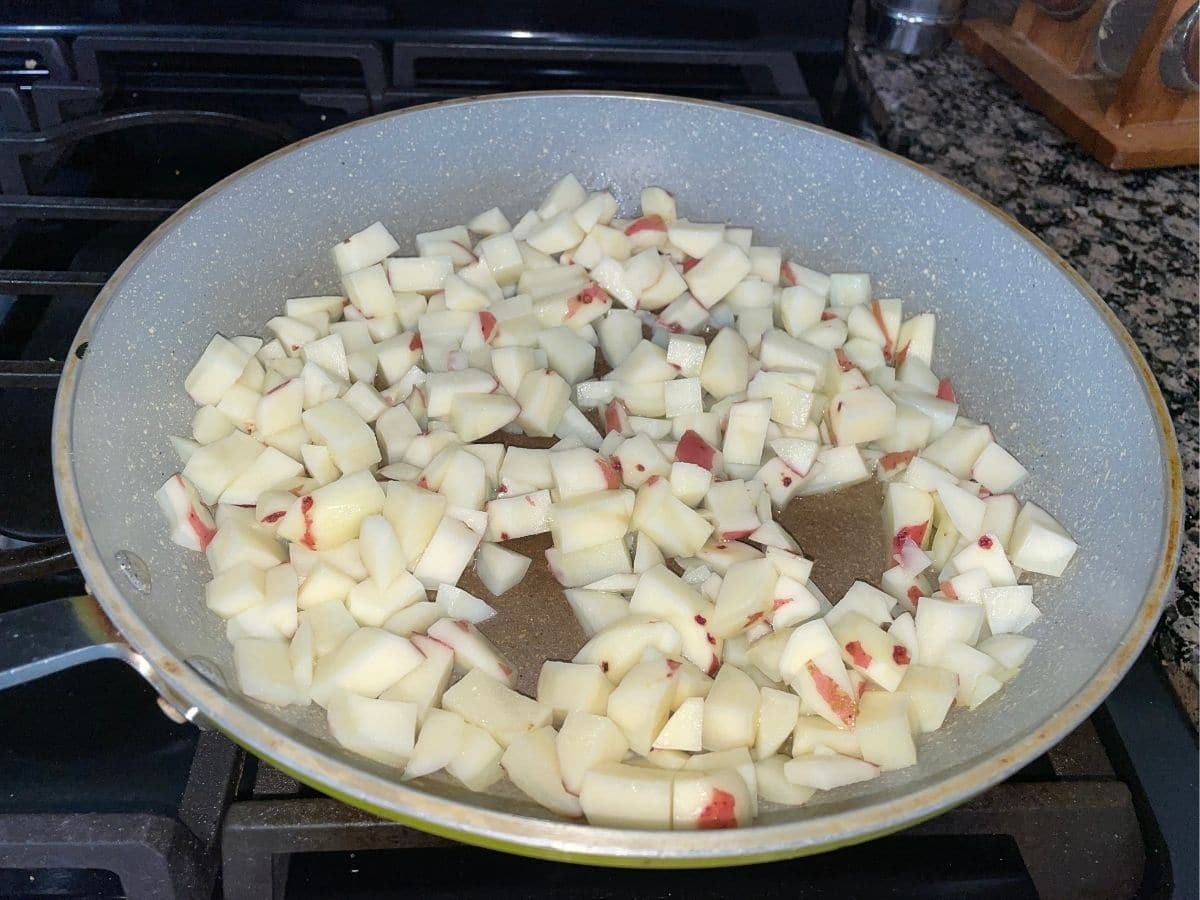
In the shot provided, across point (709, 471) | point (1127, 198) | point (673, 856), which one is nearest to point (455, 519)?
point (709, 471)

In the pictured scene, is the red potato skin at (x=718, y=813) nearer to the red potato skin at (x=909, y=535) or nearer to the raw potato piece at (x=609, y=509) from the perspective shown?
the raw potato piece at (x=609, y=509)

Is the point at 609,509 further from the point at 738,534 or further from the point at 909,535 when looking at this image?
the point at 909,535

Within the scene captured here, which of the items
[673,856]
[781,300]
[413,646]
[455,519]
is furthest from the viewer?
[781,300]

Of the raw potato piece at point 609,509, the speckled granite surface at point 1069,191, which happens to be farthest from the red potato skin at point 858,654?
the speckled granite surface at point 1069,191

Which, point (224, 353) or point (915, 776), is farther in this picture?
point (224, 353)

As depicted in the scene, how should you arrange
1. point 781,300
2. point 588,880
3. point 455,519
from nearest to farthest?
point 588,880
point 455,519
point 781,300

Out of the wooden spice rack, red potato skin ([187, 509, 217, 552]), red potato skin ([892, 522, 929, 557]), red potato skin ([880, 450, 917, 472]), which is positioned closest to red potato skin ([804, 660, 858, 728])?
red potato skin ([892, 522, 929, 557])

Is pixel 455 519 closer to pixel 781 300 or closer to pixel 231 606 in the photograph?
pixel 231 606
